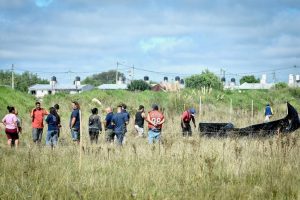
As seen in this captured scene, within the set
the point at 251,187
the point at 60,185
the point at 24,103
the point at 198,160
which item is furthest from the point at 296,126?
the point at 24,103

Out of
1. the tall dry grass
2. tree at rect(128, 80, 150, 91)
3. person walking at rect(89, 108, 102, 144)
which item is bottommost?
the tall dry grass

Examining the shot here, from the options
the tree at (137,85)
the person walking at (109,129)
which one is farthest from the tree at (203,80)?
the person walking at (109,129)

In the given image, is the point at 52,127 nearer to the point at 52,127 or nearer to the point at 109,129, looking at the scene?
the point at 52,127

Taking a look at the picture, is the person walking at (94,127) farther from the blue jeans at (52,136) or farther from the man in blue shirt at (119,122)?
the blue jeans at (52,136)

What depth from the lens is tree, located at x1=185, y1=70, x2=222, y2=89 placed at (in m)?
89.9

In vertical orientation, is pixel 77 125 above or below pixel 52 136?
above

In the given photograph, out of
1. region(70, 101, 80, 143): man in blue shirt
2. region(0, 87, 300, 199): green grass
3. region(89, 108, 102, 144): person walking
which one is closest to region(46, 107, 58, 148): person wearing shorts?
region(70, 101, 80, 143): man in blue shirt

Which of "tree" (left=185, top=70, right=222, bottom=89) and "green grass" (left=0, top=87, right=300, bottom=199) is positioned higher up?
"tree" (left=185, top=70, right=222, bottom=89)

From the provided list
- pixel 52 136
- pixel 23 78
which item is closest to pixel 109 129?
pixel 52 136

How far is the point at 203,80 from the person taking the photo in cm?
9344

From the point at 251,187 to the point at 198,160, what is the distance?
2010mm

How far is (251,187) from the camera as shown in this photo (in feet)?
25.8

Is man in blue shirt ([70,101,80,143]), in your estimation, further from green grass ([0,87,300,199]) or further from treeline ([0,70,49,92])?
treeline ([0,70,49,92])

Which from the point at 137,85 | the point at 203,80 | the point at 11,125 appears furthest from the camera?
the point at 203,80
